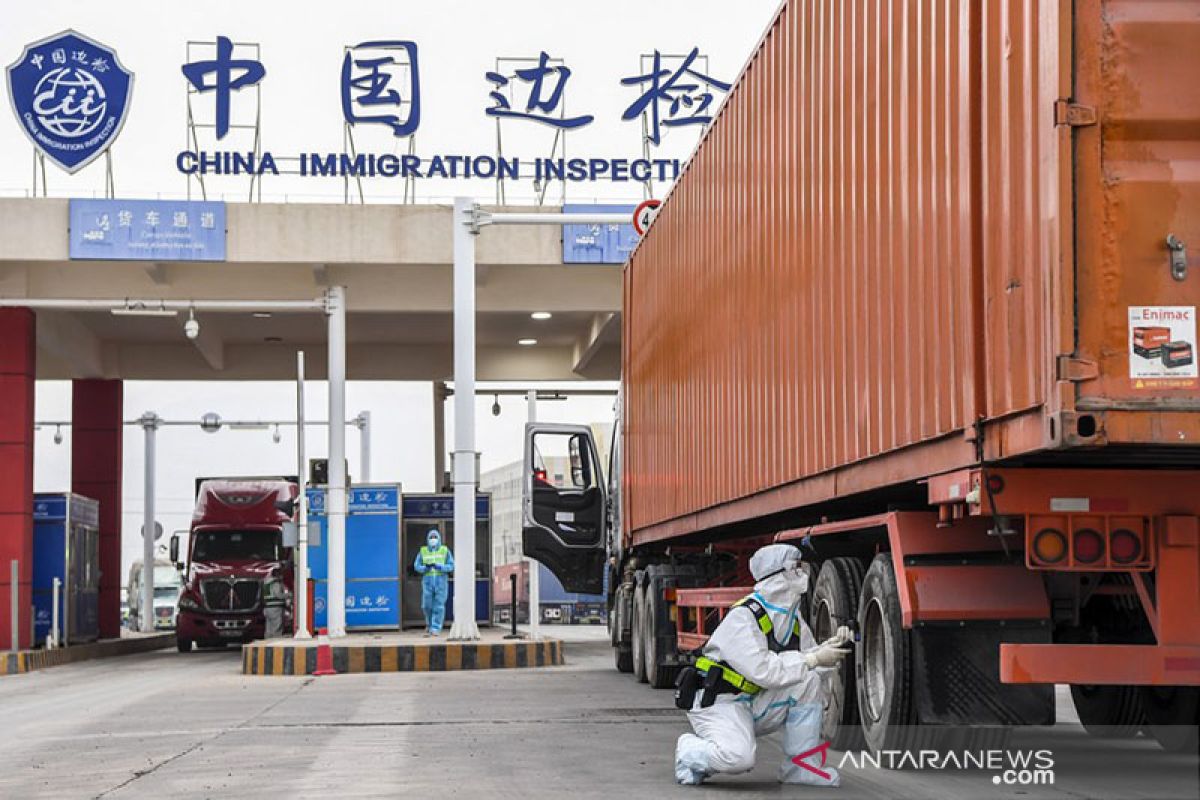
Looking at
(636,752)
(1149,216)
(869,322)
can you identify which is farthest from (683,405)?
(1149,216)

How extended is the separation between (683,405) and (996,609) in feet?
22.6

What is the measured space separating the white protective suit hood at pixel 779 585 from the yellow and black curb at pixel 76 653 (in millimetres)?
18878

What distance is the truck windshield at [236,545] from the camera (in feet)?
107

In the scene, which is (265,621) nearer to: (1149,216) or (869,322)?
(869,322)

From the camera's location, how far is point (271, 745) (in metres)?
11.4

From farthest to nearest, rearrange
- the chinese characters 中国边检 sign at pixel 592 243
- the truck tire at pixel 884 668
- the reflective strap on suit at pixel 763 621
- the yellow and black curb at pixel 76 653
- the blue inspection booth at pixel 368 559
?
the blue inspection booth at pixel 368 559, the chinese characters 中国边检 sign at pixel 592 243, the yellow and black curb at pixel 76 653, the truck tire at pixel 884 668, the reflective strap on suit at pixel 763 621

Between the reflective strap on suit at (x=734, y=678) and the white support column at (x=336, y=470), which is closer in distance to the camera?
the reflective strap on suit at (x=734, y=678)

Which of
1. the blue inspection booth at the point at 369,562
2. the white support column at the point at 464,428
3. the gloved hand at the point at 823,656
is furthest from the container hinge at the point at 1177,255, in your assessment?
the blue inspection booth at the point at 369,562

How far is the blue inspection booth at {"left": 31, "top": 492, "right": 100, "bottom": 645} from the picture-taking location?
29.2 metres

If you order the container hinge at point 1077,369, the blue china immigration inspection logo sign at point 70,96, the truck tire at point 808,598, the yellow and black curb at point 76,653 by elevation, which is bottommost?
the yellow and black curb at point 76,653

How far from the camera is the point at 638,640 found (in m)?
18.1

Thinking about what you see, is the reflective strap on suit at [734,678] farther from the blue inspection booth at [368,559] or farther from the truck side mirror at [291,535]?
the blue inspection booth at [368,559]

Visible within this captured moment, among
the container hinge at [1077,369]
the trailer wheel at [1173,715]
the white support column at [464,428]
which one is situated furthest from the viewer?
the white support column at [464,428]

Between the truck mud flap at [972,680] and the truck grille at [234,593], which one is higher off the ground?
the truck mud flap at [972,680]
